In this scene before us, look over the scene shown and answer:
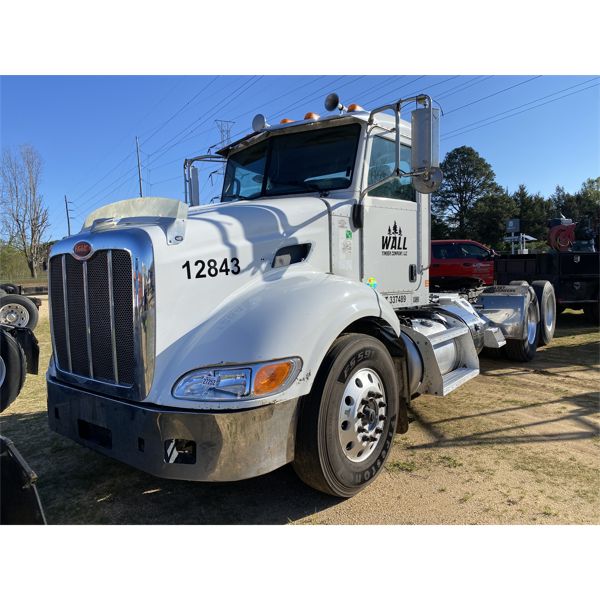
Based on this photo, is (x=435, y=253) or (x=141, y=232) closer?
(x=141, y=232)

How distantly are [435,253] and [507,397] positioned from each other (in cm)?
1034

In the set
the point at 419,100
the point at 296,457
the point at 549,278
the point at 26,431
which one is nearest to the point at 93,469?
the point at 26,431

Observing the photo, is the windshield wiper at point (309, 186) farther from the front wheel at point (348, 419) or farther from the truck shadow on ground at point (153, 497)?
the truck shadow on ground at point (153, 497)

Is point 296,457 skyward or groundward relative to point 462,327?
groundward

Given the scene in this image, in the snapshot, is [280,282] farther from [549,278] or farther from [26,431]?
[549,278]

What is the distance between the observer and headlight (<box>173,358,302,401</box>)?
2.50 m

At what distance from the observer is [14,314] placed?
34.5 ft

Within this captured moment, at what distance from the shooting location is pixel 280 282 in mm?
3094

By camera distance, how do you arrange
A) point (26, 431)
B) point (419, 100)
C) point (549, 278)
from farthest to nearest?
point (549, 278) < point (26, 431) < point (419, 100)

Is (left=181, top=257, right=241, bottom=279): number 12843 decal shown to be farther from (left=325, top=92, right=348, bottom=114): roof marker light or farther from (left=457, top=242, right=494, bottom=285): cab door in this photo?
(left=457, top=242, right=494, bottom=285): cab door

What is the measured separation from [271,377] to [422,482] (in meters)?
1.55

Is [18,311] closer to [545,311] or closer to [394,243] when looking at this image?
[394,243]

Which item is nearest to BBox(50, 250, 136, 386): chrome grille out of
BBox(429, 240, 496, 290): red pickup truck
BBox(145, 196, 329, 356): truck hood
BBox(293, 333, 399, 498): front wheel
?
BBox(145, 196, 329, 356): truck hood

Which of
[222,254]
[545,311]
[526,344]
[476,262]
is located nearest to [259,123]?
[222,254]
